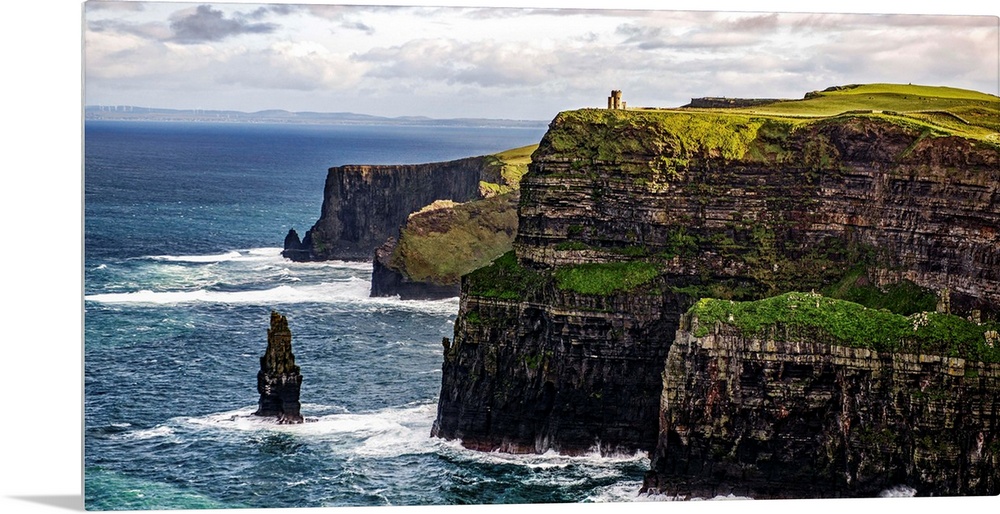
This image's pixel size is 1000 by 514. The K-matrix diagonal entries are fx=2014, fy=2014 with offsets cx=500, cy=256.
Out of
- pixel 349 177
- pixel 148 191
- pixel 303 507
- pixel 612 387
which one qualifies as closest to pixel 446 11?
→ pixel 612 387

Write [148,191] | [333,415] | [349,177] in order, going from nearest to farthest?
[333,415] < [349,177] < [148,191]

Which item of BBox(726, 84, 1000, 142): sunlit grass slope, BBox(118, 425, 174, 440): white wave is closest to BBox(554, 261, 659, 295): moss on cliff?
BBox(726, 84, 1000, 142): sunlit grass slope

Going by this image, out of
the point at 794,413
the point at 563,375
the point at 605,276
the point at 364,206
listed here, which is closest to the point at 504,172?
the point at 364,206

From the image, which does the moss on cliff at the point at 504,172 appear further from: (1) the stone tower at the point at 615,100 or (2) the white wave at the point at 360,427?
(2) the white wave at the point at 360,427

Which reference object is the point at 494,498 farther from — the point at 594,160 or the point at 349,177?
the point at 349,177

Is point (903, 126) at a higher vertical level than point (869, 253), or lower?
higher

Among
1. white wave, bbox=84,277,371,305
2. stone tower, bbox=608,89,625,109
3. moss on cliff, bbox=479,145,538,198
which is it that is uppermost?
stone tower, bbox=608,89,625,109

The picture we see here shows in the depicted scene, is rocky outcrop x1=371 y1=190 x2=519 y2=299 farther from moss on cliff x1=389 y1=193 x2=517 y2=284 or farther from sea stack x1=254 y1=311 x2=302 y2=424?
sea stack x1=254 y1=311 x2=302 y2=424
